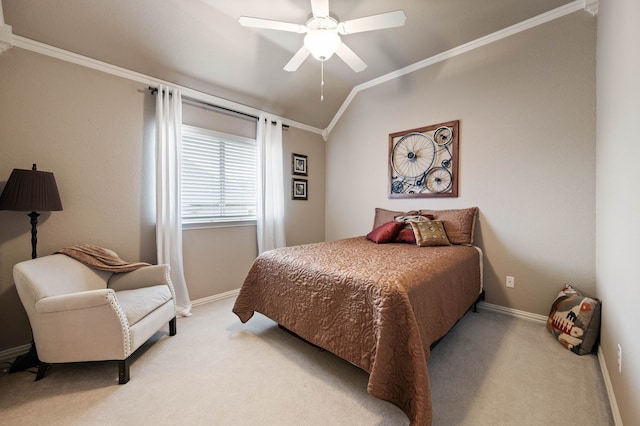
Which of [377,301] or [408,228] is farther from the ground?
[408,228]

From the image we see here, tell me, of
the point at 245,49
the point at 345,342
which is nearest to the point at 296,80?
the point at 245,49

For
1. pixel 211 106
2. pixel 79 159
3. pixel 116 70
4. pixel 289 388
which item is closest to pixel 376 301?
pixel 289 388

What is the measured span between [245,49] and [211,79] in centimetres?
51

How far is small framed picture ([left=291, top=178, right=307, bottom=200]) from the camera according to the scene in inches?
158

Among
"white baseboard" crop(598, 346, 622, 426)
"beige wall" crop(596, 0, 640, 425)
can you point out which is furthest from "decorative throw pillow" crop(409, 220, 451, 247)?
"white baseboard" crop(598, 346, 622, 426)

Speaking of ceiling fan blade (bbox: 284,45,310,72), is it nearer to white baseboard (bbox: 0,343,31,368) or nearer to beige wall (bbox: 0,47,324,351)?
beige wall (bbox: 0,47,324,351)

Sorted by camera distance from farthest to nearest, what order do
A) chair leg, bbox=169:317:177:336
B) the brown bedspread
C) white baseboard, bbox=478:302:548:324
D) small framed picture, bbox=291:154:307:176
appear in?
small framed picture, bbox=291:154:307:176 → white baseboard, bbox=478:302:548:324 → chair leg, bbox=169:317:177:336 → the brown bedspread

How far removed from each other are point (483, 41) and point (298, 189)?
9.55 ft

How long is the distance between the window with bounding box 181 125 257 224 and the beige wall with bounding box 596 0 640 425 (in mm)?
3357

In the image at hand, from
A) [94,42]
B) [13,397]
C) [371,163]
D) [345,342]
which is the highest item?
[94,42]

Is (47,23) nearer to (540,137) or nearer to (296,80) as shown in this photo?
(296,80)

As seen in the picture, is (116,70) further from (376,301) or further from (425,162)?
(425,162)

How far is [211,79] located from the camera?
9.60ft

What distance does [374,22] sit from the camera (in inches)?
74.4
